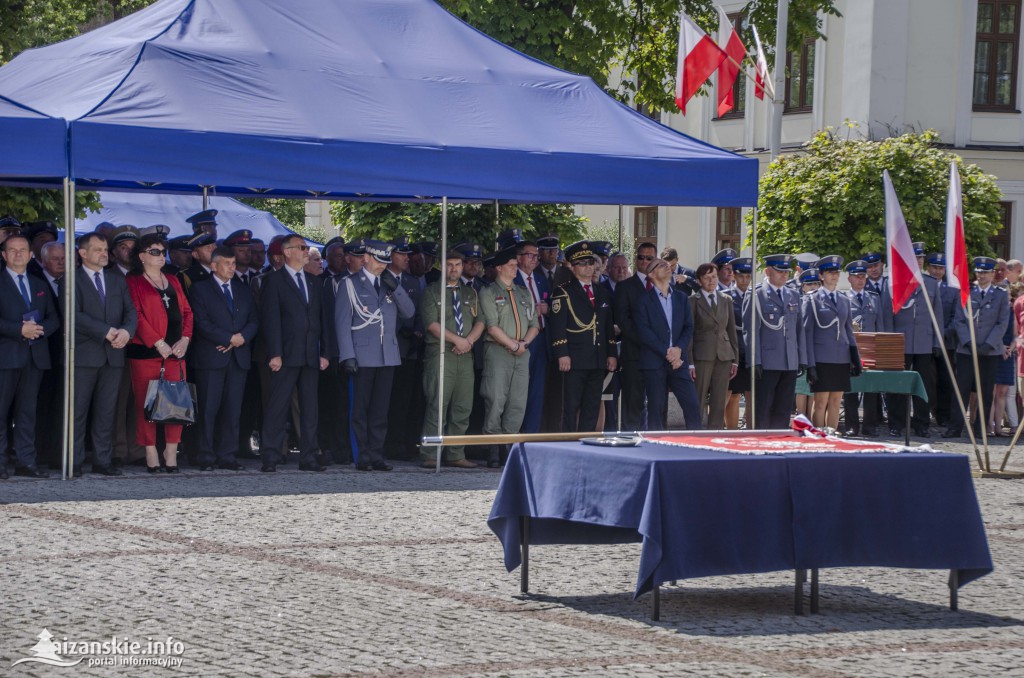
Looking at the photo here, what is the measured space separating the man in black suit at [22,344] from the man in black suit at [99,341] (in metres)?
0.27

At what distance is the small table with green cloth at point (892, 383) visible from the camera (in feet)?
51.8

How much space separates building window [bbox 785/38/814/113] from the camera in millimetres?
32344

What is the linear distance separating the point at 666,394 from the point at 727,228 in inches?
863

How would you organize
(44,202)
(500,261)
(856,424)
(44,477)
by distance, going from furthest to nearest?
1. (44,202)
2. (856,424)
3. (500,261)
4. (44,477)

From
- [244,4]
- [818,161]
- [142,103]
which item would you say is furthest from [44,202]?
[818,161]

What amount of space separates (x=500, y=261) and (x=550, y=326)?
2.63ft

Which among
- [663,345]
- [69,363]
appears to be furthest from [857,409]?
[69,363]

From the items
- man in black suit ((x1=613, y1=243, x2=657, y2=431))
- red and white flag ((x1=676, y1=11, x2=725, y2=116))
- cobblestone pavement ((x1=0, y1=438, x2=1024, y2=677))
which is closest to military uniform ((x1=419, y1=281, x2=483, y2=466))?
man in black suit ((x1=613, y1=243, x2=657, y2=431))

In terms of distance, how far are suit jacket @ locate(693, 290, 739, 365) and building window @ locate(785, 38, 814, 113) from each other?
722 inches

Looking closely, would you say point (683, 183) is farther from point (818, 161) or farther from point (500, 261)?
point (818, 161)

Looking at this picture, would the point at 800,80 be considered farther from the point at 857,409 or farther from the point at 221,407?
the point at 221,407

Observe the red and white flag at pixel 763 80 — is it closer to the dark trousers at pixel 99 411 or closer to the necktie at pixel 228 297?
the necktie at pixel 228 297

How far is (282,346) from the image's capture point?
1308cm

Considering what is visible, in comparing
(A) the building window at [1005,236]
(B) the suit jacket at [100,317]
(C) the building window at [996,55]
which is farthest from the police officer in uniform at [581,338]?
(C) the building window at [996,55]
